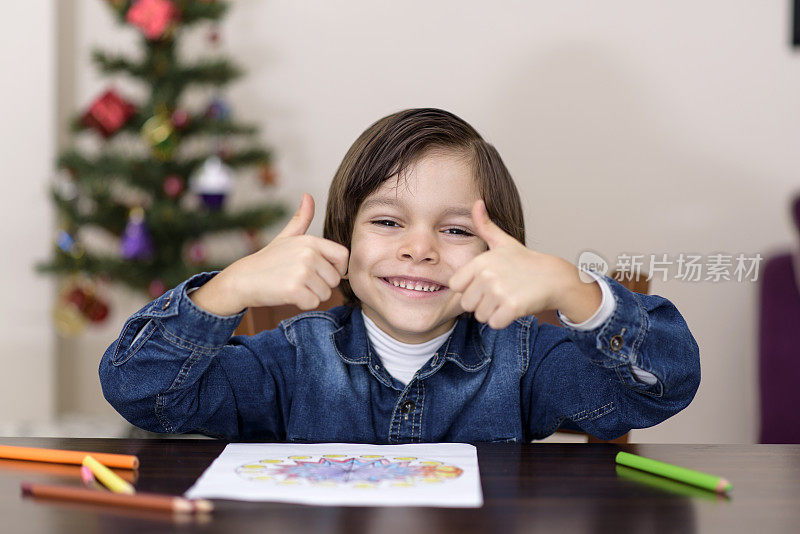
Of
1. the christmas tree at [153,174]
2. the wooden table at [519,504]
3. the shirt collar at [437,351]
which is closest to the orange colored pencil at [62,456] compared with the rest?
the wooden table at [519,504]

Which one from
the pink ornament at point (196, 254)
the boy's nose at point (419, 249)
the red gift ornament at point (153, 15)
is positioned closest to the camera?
the boy's nose at point (419, 249)

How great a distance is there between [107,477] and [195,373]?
262mm

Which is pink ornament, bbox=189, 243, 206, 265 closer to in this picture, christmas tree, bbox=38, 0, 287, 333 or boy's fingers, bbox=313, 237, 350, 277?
christmas tree, bbox=38, 0, 287, 333

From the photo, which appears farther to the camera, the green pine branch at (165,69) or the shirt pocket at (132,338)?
the green pine branch at (165,69)

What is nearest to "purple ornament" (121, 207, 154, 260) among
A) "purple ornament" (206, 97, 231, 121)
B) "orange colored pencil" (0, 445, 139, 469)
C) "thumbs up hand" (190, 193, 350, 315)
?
"purple ornament" (206, 97, 231, 121)

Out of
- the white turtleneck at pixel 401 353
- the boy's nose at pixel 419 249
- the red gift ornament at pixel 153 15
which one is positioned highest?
the red gift ornament at pixel 153 15

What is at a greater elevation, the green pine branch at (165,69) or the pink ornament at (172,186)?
the green pine branch at (165,69)

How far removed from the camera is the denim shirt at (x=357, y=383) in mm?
823

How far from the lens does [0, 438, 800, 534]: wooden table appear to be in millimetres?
498

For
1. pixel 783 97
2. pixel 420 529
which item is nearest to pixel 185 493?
pixel 420 529

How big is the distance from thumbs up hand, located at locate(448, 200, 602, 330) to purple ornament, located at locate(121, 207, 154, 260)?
1.56 m

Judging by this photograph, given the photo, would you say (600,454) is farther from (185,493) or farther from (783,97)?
(783,97)

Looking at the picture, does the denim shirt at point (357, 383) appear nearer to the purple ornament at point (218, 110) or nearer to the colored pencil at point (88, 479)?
the colored pencil at point (88, 479)

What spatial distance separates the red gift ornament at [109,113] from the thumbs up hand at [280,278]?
1.52 meters
